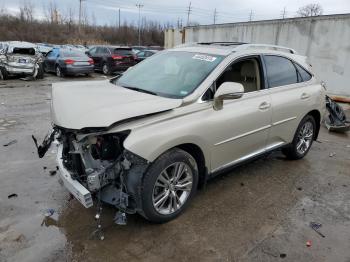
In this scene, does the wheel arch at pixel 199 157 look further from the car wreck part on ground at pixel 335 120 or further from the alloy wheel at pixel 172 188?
the car wreck part on ground at pixel 335 120

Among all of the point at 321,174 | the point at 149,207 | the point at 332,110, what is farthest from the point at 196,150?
the point at 332,110

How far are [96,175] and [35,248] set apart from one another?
2.93 ft

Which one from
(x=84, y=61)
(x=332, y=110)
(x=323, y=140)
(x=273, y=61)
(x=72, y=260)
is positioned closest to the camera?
(x=72, y=260)

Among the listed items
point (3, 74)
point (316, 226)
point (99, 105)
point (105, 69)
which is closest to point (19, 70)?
point (3, 74)

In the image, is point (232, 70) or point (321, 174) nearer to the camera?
point (232, 70)

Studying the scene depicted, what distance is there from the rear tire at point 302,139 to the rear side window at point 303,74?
1.97 feet

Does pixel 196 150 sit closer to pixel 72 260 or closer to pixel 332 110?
pixel 72 260

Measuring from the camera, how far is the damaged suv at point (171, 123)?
307cm

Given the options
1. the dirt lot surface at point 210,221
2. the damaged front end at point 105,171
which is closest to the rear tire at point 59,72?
the dirt lot surface at point 210,221

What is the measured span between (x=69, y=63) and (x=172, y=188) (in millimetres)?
14438

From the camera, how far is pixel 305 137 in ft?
18.0

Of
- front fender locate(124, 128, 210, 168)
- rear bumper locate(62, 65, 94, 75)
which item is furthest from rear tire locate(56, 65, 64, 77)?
front fender locate(124, 128, 210, 168)

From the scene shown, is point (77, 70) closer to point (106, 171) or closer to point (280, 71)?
point (280, 71)

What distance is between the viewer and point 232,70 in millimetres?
4125
